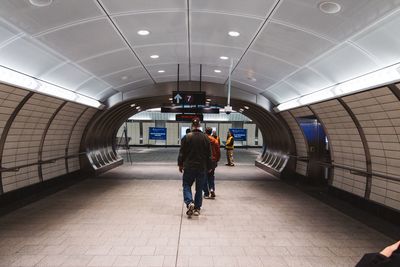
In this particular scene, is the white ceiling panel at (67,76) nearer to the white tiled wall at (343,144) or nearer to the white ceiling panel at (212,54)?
the white ceiling panel at (212,54)

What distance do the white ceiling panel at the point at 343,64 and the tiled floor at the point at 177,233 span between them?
8.74 feet

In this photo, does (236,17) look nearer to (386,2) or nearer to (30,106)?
(386,2)

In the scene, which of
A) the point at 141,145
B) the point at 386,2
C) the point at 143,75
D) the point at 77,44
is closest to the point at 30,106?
the point at 77,44

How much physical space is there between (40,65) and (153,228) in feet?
11.8

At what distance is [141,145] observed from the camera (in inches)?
1122

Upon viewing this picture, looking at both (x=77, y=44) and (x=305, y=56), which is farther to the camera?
(x=305, y=56)

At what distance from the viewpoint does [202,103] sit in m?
9.30

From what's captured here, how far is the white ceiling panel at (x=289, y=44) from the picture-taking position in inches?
175

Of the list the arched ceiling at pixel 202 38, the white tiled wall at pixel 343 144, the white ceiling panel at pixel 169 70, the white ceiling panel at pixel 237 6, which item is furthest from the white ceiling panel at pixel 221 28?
the white tiled wall at pixel 343 144

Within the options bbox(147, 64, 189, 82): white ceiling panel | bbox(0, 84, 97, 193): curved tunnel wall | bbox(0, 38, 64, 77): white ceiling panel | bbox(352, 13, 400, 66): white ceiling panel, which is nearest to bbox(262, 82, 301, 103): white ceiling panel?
bbox(147, 64, 189, 82): white ceiling panel

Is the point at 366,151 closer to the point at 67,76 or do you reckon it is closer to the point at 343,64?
the point at 343,64

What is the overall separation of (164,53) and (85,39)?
1917 millimetres

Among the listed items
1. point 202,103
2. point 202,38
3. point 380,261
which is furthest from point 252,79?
point 380,261

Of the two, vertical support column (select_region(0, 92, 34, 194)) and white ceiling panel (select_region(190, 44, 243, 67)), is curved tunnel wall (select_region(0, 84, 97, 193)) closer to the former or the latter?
vertical support column (select_region(0, 92, 34, 194))
